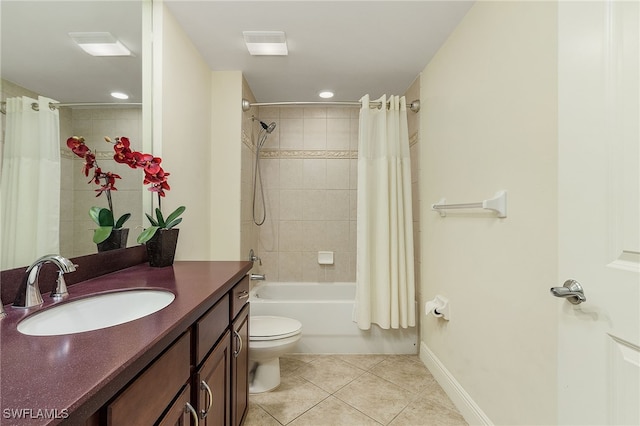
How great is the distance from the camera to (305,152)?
9.97ft

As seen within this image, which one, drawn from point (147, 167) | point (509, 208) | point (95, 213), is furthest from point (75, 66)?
point (509, 208)

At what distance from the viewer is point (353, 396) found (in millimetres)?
1796

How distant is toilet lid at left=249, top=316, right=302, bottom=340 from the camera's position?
181 centimetres

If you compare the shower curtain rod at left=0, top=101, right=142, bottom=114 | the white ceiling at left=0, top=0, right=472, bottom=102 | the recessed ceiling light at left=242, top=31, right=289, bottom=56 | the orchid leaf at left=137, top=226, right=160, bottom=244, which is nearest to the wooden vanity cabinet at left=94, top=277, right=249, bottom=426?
the orchid leaf at left=137, top=226, right=160, bottom=244

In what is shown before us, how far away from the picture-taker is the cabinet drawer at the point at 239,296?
1.24 m

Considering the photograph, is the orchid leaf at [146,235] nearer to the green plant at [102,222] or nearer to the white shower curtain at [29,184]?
the green plant at [102,222]

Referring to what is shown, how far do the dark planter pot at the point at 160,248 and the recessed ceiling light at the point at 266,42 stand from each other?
1.28m

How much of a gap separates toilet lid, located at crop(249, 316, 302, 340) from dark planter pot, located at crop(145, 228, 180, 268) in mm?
754

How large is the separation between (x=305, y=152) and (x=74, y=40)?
82.7 inches

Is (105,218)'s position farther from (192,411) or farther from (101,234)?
(192,411)

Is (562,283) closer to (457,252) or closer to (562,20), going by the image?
(562,20)

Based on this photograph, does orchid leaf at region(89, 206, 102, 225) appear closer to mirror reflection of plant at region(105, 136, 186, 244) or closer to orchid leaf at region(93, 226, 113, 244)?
orchid leaf at region(93, 226, 113, 244)

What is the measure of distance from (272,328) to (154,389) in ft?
4.31

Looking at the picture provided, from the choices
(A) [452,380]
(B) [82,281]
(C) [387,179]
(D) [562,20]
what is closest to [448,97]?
(C) [387,179]
